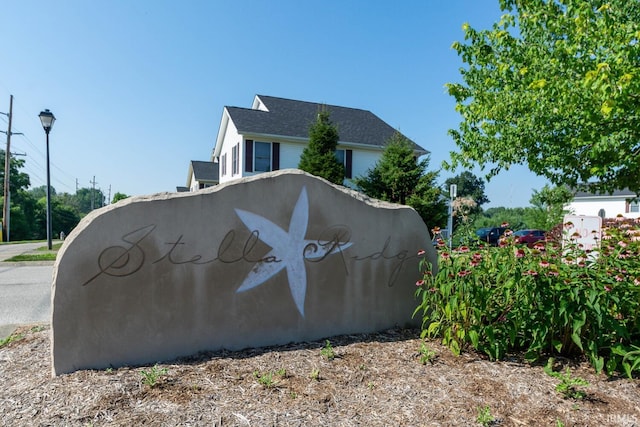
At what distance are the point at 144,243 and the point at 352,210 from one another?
2.33m

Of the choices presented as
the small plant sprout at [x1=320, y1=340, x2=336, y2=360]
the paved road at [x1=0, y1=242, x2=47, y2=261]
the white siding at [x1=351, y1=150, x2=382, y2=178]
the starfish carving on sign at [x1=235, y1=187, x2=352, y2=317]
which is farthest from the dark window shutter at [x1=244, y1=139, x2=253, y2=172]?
the small plant sprout at [x1=320, y1=340, x2=336, y2=360]

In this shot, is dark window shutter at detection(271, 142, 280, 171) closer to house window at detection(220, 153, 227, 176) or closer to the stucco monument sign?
house window at detection(220, 153, 227, 176)

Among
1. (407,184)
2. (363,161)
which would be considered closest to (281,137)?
(363,161)

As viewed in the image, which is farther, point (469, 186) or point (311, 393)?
point (469, 186)

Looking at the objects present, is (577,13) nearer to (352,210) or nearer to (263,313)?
(352,210)

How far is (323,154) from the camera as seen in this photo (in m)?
17.8

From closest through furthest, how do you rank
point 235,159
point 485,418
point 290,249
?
point 485,418 → point 290,249 → point 235,159

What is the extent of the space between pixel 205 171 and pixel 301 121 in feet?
40.1

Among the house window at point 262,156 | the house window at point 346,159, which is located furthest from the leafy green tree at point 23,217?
the house window at point 346,159

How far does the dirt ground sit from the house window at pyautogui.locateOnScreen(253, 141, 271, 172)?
15716mm

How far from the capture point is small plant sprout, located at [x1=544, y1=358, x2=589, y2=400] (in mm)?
2916

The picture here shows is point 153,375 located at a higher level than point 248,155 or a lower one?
lower

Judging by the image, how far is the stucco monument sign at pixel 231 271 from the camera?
330cm

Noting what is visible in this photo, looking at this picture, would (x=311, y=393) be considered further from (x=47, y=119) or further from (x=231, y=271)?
(x=47, y=119)
